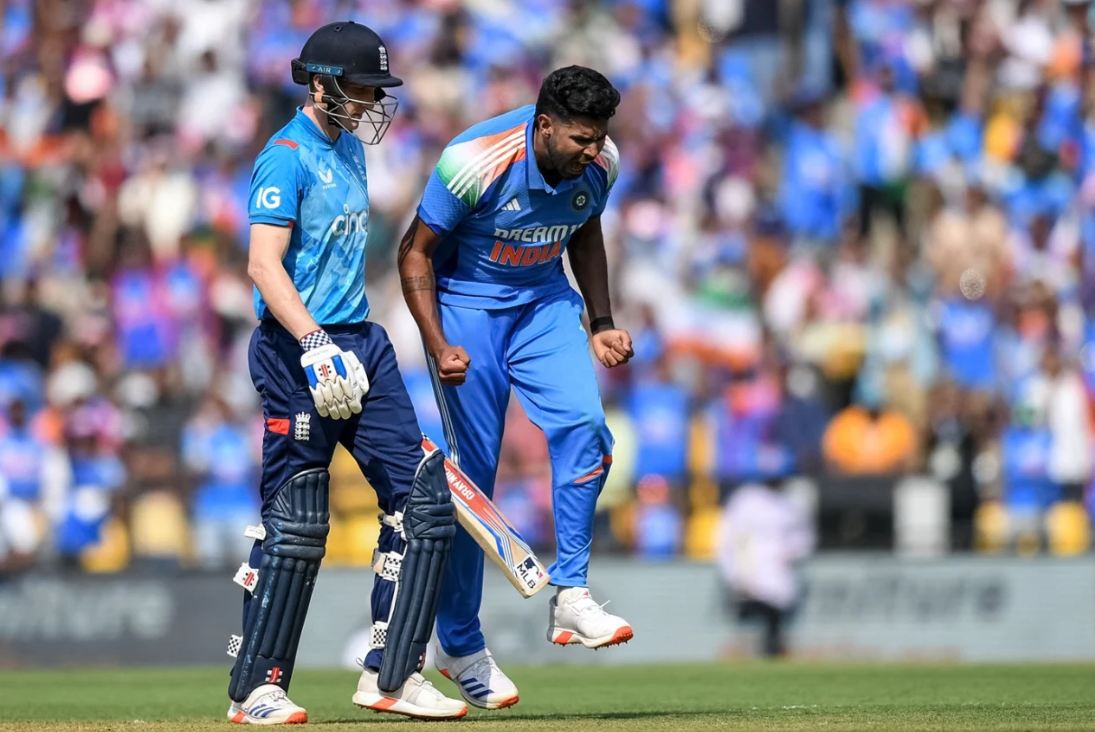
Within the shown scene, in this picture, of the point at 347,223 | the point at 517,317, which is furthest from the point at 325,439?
the point at 517,317

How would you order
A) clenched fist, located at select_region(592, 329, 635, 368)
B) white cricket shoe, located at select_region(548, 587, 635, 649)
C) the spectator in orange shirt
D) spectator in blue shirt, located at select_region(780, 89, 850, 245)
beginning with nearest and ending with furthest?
white cricket shoe, located at select_region(548, 587, 635, 649) → clenched fist, located at select_region(592, 329, 635, 368) → the spectator in orange shirt → spectator in blue shirt, located at select_region(780, 89, 850, 245)

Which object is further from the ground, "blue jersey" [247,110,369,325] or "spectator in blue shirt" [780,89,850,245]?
"spectator in blue shirt" [780,89,850,245]

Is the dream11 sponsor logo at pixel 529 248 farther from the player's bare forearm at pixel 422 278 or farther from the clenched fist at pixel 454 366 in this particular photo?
the clenched fist at pixel 454 366

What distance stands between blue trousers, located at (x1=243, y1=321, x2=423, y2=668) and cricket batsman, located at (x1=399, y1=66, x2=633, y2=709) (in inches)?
14.2

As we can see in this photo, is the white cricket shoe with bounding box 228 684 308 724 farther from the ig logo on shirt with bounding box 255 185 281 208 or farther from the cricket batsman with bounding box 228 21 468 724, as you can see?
the ig logo on shirt with bounding box 255 185 281 208

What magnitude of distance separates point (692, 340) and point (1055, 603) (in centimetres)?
398

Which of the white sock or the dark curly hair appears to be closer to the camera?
the dark curly hair

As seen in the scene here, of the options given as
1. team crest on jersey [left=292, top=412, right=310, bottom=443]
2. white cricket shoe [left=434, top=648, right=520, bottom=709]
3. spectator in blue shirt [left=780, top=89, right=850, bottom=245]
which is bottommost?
white cricket shoe [left=434, top=648, right=520, bottom=709]

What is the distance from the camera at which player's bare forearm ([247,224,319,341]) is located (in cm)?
645

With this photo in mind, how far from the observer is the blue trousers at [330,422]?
670cm

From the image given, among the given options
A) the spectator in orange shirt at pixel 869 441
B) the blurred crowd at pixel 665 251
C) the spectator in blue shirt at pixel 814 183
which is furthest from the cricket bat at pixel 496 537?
the spectator in blue shirt at pixel 814 183

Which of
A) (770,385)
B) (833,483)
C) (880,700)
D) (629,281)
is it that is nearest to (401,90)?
(629,281)

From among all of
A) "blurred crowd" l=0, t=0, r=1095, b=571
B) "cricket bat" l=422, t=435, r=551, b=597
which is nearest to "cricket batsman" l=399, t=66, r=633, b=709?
"cricket bat" l=422, t=435, r=551, b=597

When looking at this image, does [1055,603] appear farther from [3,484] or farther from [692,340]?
[3,484]
